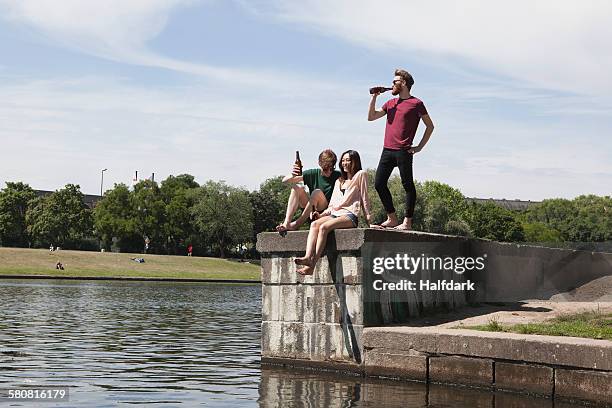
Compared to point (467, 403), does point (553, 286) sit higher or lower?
higher

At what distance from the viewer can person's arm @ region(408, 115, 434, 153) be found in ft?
45.2

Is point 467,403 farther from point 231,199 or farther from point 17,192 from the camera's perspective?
point 17,192

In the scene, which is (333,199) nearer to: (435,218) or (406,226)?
(406,226)

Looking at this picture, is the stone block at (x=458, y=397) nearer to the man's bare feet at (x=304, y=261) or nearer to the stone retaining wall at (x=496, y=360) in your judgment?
the stone retaining wall at (x=496, y=360)

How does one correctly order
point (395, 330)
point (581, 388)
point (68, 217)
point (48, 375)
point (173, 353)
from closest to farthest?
point (581, 388), point (395, 330), point (48, 375), point (173, 353), point (68, 217)

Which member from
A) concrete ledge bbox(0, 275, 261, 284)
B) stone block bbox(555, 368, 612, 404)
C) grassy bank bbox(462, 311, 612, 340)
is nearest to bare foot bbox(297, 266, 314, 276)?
grassy bank bbox(462, 311, 612, 340)

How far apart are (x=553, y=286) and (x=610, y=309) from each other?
3290 millimetres

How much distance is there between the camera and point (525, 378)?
10.6 metres

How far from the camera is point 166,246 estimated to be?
119 metres

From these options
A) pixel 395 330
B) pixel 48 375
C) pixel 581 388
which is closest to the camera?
pixel 581 388

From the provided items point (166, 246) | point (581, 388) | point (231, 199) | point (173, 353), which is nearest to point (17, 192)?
point (166, 246)

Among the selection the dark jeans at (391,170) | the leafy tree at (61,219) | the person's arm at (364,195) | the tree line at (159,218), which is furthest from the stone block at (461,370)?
the leafy tree at (61,219)

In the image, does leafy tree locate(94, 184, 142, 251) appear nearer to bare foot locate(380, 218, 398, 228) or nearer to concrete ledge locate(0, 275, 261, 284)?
concrete ledge locate(0, 275, 261, 284)

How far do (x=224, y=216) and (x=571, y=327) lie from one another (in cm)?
10066
